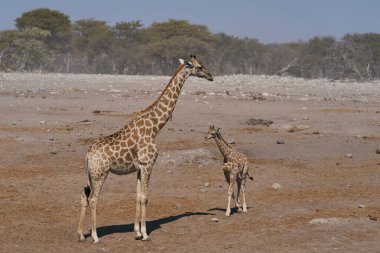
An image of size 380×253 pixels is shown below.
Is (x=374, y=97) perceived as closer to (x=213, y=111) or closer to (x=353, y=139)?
(x=213, y=111)

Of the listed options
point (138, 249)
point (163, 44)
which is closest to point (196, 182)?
point (138, 249)

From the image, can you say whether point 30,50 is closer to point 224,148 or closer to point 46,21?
point 46,21

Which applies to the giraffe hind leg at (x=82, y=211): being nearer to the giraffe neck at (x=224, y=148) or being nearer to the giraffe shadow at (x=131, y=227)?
the giraffe shadow at (x=131, y=227)

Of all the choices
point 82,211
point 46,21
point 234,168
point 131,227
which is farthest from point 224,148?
point 46,21

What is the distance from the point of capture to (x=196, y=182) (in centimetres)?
1595

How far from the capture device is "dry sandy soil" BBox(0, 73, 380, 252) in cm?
1120

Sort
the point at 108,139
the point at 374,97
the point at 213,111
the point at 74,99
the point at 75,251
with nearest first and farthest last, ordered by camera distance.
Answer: the point at 75,251 → the point at 108,139 → the point at 213,111 → the point at 74,99 → the point at 374,97

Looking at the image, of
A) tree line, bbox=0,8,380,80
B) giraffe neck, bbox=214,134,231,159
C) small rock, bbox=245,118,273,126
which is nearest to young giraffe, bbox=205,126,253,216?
giraffe neck, bbox=214,134,231,159

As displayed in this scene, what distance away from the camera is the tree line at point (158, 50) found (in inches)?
2997

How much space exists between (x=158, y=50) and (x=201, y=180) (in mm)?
62773

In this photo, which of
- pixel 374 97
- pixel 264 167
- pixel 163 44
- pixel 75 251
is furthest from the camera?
pixel 163 44

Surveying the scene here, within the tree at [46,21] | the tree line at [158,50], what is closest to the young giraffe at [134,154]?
the tree line at [158,50]

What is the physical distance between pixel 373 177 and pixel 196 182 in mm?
4036

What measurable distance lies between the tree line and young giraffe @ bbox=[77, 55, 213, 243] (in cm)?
5760
